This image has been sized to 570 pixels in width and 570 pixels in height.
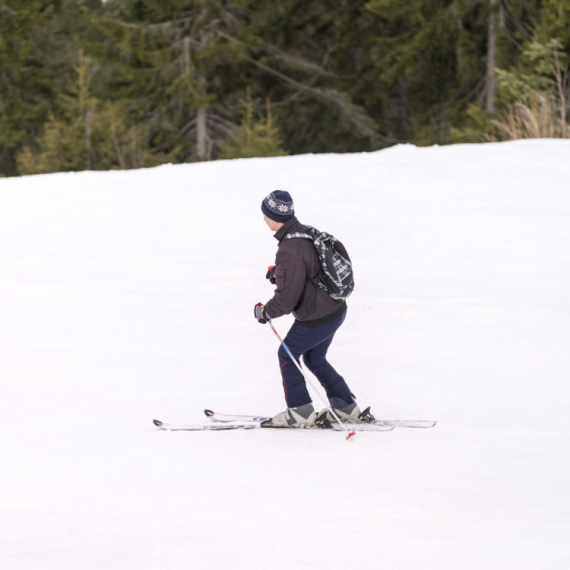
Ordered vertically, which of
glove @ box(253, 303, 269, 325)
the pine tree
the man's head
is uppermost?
the pine tree

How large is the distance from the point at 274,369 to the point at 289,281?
174 centimetres

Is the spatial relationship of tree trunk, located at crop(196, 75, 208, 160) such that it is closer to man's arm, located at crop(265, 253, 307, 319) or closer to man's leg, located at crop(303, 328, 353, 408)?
man's leg, located at crop(303, 328, 353, 408)

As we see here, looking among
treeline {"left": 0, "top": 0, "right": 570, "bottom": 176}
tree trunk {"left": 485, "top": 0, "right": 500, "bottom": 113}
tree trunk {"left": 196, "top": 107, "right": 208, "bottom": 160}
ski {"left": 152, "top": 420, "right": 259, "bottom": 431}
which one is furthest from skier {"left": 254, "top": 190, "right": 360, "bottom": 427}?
tree trunk {"left": 196, "top": 107, "right": 208, "bottom": 160}

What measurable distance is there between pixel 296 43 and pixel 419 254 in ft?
67.3

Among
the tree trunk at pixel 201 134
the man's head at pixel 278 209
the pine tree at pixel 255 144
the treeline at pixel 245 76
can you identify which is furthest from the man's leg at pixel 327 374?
the tree trunk at pixel 201 134

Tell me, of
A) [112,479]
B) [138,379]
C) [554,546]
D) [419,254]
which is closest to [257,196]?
[419,254]

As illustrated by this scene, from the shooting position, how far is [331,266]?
4.46 metres

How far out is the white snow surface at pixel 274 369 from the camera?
3.55 m

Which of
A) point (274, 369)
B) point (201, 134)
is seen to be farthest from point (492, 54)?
point (274, 369)

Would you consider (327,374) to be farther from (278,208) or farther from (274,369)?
(274,369)

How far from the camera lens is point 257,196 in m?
10.4

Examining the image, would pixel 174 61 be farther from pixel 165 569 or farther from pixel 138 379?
pixel 165 569

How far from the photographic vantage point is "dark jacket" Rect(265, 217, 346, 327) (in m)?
4.43

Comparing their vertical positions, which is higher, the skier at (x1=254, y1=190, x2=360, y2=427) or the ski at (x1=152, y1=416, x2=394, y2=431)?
the skier at (x1=254, y1=190, x2=360, y2=427)
